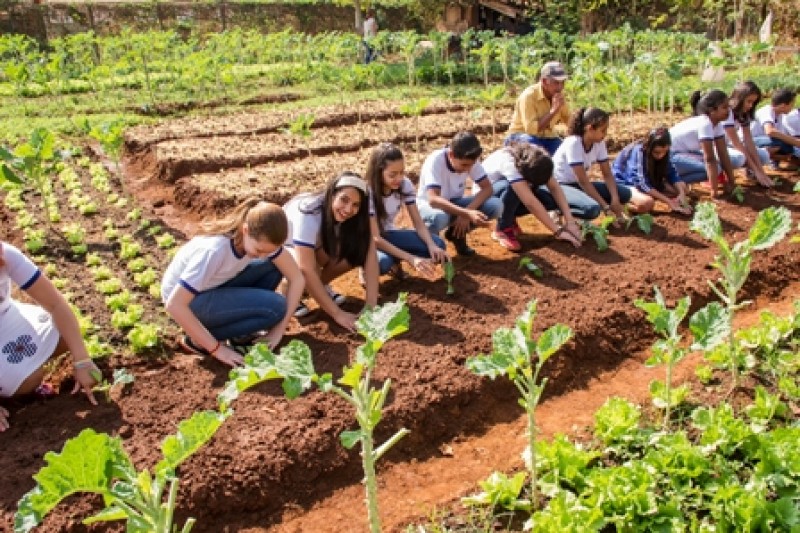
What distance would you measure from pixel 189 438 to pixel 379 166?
113 inches

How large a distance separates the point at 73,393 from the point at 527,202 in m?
3.56

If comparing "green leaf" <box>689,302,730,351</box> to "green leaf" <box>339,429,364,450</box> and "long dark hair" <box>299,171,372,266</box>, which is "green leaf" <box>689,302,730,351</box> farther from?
"long dark hair" <box>299,171,372,266</box>

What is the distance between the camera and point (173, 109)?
13.7 metres

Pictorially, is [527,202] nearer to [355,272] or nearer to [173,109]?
[355,272]

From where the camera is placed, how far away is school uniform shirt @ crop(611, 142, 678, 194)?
667 cm

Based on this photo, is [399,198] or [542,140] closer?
[399,198]

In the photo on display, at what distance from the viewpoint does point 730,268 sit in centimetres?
384

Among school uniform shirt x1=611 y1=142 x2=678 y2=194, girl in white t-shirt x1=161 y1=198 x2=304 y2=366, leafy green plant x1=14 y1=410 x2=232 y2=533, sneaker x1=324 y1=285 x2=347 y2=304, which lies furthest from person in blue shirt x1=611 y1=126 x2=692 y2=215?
leafy green plant x1=14 y1=410 x2=232 y2=533

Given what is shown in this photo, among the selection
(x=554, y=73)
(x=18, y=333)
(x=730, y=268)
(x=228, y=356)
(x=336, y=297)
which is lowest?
(x=336, y=297)

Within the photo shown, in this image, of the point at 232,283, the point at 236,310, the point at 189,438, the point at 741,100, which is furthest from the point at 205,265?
Result: the point at 741,100

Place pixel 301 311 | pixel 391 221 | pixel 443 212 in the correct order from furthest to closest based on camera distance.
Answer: pixel 443 212
pixel 391 221
pixel 301 311

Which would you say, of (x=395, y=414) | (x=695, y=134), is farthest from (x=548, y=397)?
(x=695, y=134)

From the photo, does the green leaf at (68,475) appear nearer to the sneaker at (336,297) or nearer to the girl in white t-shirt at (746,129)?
the sneaker at (336,297)

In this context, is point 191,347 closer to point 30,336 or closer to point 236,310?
point 236,310
